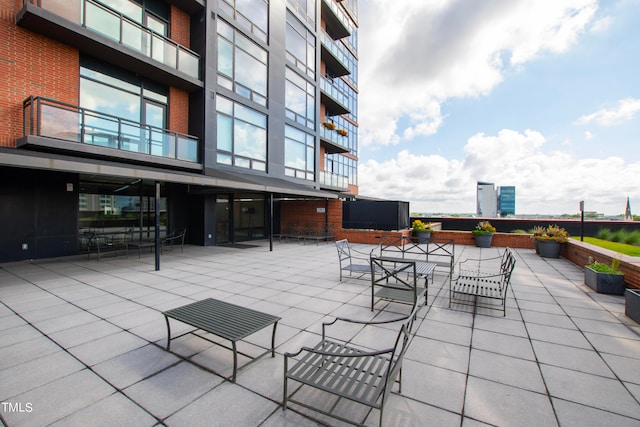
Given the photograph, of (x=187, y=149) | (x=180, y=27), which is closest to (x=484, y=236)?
(x=187, y=149)

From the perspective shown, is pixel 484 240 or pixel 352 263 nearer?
pixel 352 263

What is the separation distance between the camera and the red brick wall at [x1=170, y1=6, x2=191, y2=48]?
39.6ft

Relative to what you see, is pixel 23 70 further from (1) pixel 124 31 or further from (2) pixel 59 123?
(1) pixel 124 31

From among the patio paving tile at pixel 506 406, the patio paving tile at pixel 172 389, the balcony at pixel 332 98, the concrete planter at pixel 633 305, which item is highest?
the balcony at pixel 332 98

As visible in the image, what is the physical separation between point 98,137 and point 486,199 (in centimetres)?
3575

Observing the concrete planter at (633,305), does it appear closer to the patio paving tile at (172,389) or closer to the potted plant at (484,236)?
the patio paving tile at (172,389)

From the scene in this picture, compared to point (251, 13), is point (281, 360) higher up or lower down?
lower down

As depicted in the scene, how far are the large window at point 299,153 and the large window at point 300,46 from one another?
4273 mm

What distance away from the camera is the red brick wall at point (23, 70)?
8.02 meters

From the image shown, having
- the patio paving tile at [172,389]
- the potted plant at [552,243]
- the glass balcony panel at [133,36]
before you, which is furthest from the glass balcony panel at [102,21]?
the potted plant at [552,243]

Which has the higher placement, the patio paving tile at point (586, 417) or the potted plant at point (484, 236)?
the potted plant at point (484, 236)

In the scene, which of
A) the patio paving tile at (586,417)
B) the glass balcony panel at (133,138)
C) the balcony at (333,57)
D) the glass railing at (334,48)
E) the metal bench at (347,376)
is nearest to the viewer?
the metal bench at (347,376)

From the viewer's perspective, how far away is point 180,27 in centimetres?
1233

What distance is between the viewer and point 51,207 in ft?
30.8
